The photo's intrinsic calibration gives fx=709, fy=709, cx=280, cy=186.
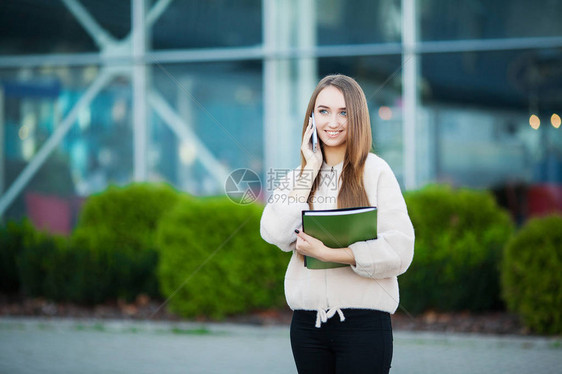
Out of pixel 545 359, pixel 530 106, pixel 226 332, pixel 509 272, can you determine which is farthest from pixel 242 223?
pixel 530 106

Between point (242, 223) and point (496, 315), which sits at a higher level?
point (242, 223)

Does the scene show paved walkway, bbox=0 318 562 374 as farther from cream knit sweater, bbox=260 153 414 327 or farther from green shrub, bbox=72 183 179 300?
cream knit sweater, bbox=260 153 414 327

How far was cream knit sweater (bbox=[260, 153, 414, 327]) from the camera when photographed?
103 inches

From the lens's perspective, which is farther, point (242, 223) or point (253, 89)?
point (253, 89)

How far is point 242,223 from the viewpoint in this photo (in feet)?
26.1

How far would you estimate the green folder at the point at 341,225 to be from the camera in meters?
2.54

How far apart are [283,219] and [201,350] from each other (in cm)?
428

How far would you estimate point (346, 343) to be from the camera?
2.66 metres

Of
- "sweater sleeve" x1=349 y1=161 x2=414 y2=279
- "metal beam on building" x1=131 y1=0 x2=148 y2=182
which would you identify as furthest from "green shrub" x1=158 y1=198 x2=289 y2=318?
"sweater sleeve" x1=349 y1=161 x2=414 y2=279

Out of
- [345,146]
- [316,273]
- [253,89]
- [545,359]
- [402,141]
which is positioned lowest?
[545,359]

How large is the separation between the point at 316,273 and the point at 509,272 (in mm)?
4881

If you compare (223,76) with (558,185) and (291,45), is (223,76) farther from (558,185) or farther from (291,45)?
(558,185)

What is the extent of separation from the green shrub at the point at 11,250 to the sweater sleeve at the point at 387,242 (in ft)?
24.6

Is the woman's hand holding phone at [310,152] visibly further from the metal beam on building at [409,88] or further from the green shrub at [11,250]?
the metal beam on building at [409,88]
